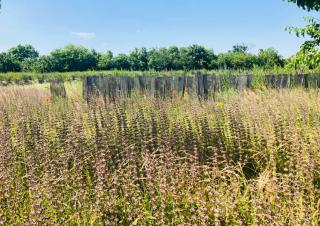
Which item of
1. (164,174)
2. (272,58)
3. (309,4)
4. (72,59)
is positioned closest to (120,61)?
(72,59)

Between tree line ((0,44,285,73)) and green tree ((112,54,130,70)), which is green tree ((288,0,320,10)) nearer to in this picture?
tree line ((0,44,285,73))

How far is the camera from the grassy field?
8.16 feet

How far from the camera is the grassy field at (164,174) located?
8.16 feet

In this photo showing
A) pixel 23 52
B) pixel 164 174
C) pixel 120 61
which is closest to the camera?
pixel 164 174

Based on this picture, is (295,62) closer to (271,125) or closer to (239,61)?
(271,125)

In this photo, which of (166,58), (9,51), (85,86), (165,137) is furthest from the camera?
(9,51)

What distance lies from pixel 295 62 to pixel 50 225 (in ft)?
25.6

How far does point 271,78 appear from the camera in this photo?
412 inches

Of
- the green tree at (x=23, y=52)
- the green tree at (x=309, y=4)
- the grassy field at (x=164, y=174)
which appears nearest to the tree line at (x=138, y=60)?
the green tree at (x=23, y=52)

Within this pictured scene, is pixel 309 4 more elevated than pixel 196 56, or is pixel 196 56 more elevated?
pixel 196 56

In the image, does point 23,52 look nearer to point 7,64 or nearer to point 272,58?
point 7,64

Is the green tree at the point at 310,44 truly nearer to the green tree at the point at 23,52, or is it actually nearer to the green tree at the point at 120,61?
the green tree at the point at 120,61

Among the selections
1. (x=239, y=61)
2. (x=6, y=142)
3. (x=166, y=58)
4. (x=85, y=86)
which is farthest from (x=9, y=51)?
(x=6, y=142)

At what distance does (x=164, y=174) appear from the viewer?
2.93 m
